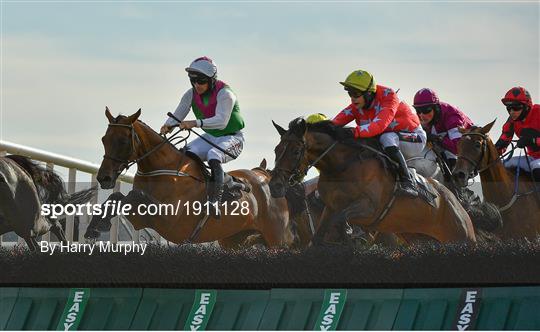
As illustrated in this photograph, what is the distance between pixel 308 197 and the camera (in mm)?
14531

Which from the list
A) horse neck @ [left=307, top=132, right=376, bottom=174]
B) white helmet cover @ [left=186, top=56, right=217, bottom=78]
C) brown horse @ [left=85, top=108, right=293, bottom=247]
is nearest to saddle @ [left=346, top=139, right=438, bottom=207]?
horse neck @ [left=307, top=132, right=376, bottom=174]

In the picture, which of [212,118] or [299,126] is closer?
[299,126]

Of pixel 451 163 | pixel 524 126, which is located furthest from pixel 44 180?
pixel 524 126

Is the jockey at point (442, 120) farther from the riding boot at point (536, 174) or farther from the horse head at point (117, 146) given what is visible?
the horse head at point (117, 146)

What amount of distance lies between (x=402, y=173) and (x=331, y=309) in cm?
275

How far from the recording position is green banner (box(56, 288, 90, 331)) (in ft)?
36.3

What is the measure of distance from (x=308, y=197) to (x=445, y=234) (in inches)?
62.6

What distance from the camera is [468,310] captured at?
36.3ft

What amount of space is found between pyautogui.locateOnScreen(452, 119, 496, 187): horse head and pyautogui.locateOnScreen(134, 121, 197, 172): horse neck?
2.90 meters

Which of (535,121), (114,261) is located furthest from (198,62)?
(535,121)

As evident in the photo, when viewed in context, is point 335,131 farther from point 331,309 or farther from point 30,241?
point 30,241

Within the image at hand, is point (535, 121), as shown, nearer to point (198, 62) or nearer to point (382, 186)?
point (382, 186)

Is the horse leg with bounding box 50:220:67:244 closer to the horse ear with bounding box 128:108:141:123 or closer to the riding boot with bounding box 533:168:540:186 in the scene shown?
→ the horse ear with bounding box 128:108:141:123

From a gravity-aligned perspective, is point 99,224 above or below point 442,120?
below
